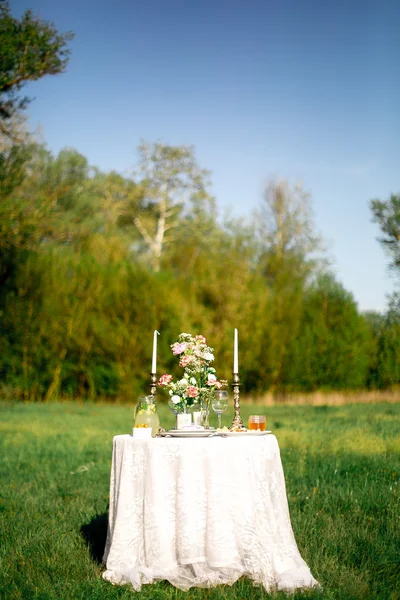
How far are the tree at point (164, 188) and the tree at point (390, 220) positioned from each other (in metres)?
7.16

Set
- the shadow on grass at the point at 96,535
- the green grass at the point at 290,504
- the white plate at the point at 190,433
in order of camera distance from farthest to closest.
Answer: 1. the shadow on grass at the point at 96,535
2. the white plate at the point at 190,433
3. the green grass at the point at 290,504

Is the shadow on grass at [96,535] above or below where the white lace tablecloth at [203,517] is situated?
below

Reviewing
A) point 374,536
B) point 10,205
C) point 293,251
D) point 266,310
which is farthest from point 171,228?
point 374,536

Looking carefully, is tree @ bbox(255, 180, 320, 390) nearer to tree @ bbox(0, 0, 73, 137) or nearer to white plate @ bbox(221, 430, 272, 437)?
tree @ bbox(0, 0, 73, 137)

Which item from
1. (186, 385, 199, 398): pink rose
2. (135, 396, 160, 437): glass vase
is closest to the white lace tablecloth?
(135, 396, 160, 437): glass vase

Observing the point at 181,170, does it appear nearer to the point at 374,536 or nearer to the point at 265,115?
the point at 265,115

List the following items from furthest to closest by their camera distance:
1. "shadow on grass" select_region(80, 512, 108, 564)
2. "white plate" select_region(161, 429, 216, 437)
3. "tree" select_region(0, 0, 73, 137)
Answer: "tree" select_region(0, 0, 73, 137) < "shadow on grass" select_region(80, 512, 108, 564) < "white plate" select_region(161, 429, 216, 437)

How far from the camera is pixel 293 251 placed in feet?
98.8

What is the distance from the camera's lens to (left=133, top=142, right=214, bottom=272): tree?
2820cm

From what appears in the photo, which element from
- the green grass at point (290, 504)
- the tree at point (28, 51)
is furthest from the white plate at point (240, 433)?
the tree at point (28, 51)

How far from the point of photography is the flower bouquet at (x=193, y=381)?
4.68 meters

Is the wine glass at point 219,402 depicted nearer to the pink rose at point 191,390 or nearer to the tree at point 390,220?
the pink rose at point 191,390

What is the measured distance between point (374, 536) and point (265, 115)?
11609mm

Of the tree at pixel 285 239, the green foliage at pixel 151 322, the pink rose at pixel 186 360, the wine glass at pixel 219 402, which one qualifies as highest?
the tree at pixel 285 239
